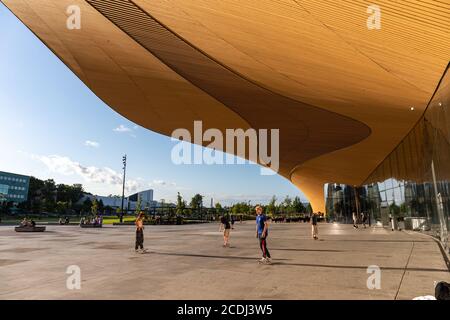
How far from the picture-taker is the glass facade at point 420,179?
11680mm

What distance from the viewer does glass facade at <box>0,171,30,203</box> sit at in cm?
10762

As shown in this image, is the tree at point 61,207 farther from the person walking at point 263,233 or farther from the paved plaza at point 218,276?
the person walking at point 263,233

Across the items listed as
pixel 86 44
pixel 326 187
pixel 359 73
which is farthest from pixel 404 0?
pixel 326 187

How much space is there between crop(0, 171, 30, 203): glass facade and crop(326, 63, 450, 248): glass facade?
369 ft

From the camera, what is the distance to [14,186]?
111 m

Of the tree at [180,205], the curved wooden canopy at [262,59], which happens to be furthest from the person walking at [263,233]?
the tree at [180,205]

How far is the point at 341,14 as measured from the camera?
24.0 ft

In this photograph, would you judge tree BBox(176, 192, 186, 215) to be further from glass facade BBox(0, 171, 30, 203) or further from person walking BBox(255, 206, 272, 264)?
glass facade BBox(0, 171, 30, 203)

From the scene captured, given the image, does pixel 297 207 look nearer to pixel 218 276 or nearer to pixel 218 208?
pixel 218 208

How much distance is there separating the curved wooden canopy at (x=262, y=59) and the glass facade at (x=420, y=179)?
2.76ft

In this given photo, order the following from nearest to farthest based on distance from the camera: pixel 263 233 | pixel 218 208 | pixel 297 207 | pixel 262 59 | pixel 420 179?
pixel 263 233, pixel 262 59, pixel 420 179, pixel 218 208, pixel 297 207

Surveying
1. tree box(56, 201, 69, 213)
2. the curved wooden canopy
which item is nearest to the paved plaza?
the curved wooden canopy

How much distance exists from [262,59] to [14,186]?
12506 cm

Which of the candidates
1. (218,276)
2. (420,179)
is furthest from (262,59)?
(420,179)
